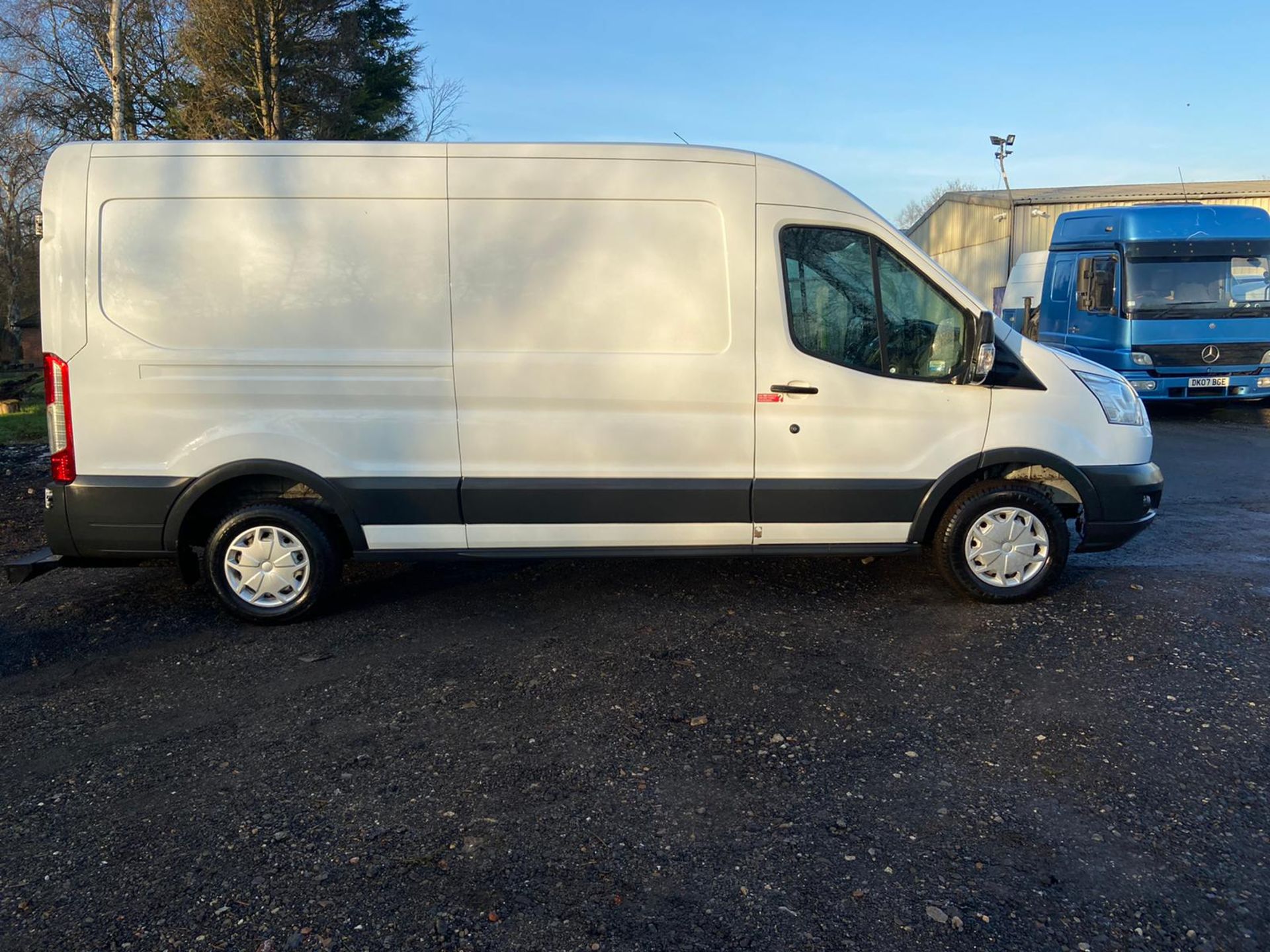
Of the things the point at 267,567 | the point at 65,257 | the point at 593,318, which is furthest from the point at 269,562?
the point at 593,318

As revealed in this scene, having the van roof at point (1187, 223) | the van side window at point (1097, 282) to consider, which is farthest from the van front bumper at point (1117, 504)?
the van roof at point (1187, 223)

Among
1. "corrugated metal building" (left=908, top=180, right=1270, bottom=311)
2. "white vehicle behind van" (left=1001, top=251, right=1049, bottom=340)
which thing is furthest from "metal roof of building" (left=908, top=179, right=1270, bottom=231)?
"white vehicle behind van" (left=1001, top=251, right=1049, bottom=340)

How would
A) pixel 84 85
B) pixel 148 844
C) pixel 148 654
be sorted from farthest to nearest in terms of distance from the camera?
1. pixel 84 85
2. pixel 148 654
3. pixel 148 844

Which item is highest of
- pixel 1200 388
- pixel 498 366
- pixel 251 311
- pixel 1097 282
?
pixel 1097 282

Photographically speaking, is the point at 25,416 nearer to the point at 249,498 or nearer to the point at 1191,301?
the point at 249,498

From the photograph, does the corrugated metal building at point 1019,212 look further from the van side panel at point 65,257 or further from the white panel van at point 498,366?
the van side panel at point 65,257

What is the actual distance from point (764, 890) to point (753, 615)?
252cm

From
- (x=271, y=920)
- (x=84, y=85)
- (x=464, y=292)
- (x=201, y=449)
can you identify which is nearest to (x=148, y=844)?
(x=271, y=920)

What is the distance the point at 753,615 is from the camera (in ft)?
17.2

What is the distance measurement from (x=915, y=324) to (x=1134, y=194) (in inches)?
1132

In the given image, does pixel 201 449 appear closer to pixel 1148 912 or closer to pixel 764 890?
pixel 764 890

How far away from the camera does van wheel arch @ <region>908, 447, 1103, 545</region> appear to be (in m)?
5.19

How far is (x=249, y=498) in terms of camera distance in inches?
205

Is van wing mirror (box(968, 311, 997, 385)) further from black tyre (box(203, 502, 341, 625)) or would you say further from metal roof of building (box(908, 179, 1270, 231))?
metal roof of building (box(908, 179, 1270, 231))
